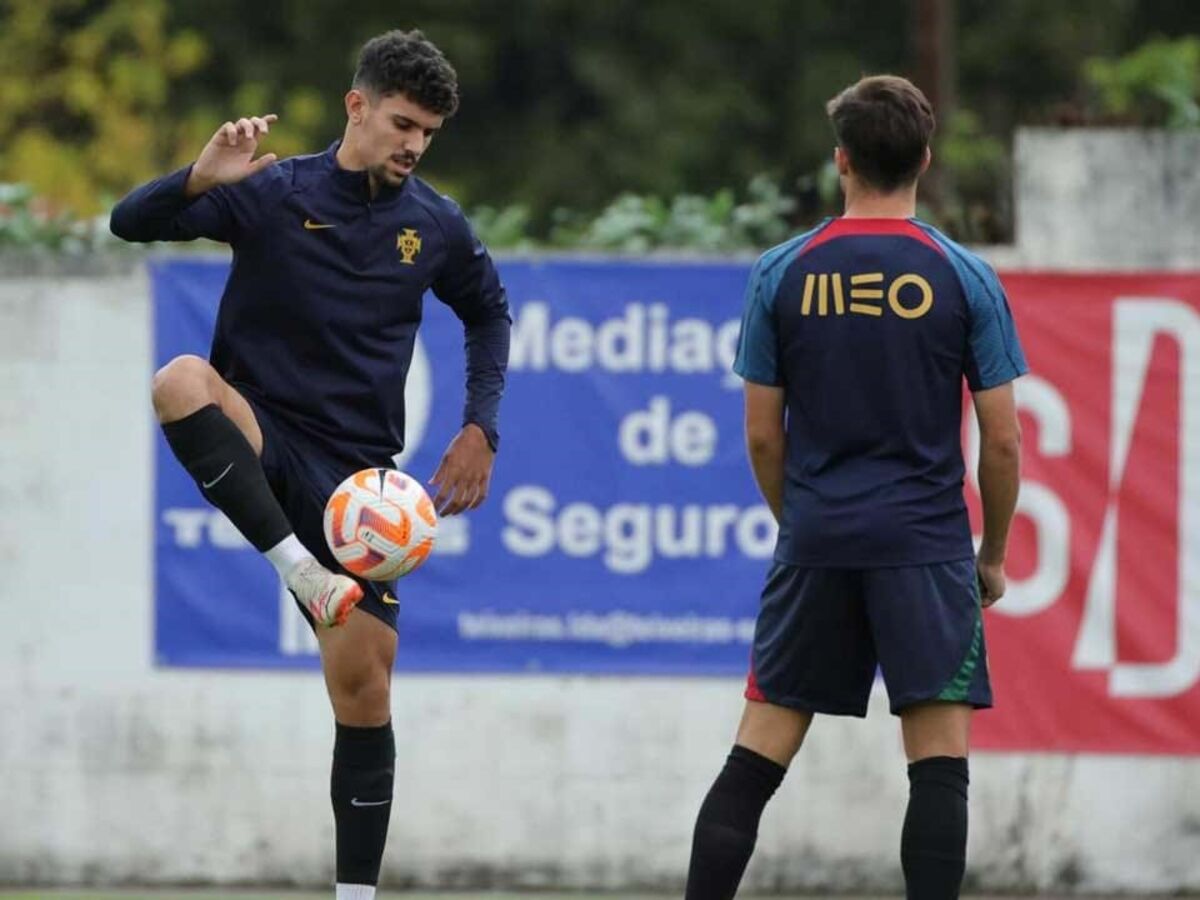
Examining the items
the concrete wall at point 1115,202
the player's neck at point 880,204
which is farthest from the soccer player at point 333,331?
the concrete wall at point 1115,202

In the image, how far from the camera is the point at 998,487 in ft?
19.9

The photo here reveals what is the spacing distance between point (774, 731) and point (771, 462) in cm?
66

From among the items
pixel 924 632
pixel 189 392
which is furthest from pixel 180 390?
pixel 924 632

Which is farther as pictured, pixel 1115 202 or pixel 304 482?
pixel 1115 202

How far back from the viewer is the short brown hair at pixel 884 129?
5.90 meters

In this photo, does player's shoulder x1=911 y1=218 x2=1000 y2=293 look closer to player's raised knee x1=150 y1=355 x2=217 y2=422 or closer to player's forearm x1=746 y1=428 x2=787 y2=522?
player's forearm x1=746 y1=428 x2=787 y2=522

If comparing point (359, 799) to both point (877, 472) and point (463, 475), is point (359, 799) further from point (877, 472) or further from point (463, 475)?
point (877, 472)

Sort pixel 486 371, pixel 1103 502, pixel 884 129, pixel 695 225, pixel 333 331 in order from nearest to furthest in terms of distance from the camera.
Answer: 1. pixel 884 129
2. pixel 333 331
3. pixel 486 371
4. pixel 1103 502
5. pixel 695 225

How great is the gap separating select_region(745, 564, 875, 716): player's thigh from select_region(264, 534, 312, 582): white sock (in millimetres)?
1160

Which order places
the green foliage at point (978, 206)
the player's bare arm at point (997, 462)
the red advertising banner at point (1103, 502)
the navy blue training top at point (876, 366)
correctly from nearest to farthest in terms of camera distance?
the navy blue training top at point (876, 366) → the player's bare arm at point (997, 462) → the red advertising banner at point (1103, 502) → the green foliage at point (978, 206)

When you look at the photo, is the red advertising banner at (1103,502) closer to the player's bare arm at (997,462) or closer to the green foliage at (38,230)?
the player's bare arm at (997,462)

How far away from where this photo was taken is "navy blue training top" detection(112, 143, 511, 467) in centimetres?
644

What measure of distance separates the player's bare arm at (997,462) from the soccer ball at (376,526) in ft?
4.68

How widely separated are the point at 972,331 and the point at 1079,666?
3.49 meters
